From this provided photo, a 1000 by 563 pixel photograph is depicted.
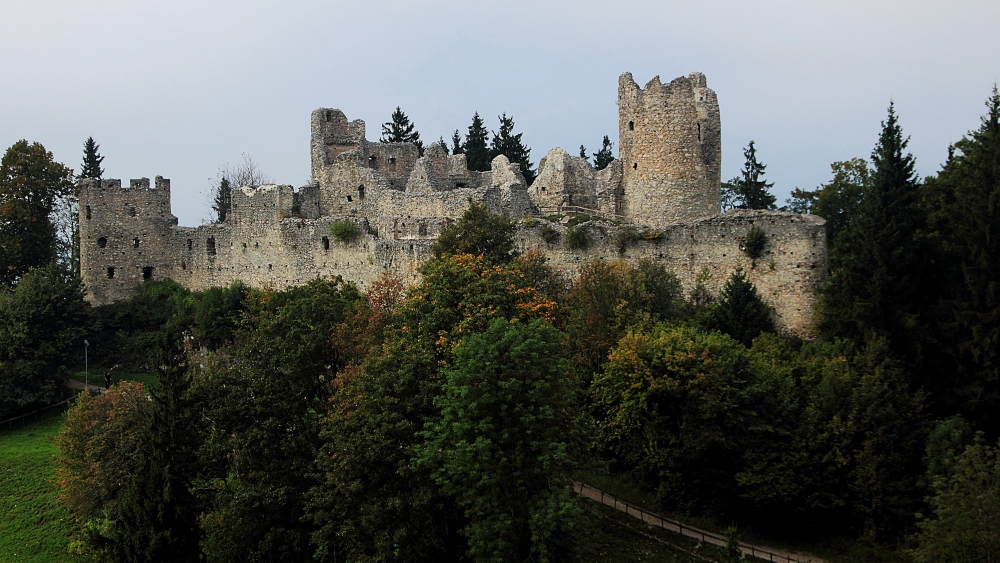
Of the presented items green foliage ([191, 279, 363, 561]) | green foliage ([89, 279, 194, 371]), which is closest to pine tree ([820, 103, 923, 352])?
green foliage ([191, 279, 363, 561])

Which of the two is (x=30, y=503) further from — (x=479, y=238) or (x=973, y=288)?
(x=973, y=288)

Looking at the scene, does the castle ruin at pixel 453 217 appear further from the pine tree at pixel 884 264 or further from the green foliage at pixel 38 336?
the green foliage at pixel 38 336

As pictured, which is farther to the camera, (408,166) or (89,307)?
(408,166)

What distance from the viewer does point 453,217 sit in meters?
38.4

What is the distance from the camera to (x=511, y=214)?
37812 millimetres

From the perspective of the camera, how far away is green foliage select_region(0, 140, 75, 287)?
153 ft

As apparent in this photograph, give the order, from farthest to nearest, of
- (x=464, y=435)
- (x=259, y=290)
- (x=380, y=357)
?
(x=259, y=290)
(x=380, y=357)
(x=464, y=435)

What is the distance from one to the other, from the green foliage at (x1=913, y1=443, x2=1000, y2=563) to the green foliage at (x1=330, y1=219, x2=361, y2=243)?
2367 centimetres

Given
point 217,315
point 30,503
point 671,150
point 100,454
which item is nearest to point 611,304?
point 671,150

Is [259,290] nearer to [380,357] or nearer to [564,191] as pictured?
[564,191]

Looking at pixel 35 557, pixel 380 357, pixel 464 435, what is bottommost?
pixel 35 557

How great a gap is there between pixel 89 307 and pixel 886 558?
32558 mm

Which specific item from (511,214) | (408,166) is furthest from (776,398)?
(408,166)

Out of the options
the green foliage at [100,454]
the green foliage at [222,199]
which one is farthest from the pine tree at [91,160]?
the green foliage at [100,454]
